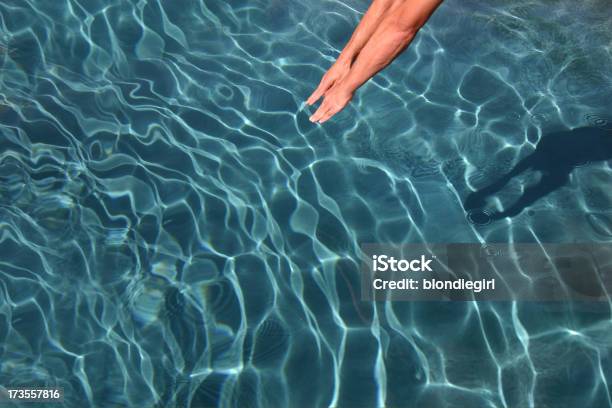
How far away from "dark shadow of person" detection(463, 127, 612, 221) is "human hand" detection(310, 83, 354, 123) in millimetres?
1772

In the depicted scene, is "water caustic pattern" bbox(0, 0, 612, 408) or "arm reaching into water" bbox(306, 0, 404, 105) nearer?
"arm reaching into water" bbox(306, 0, 404, 105)

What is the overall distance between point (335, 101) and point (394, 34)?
473 millimetres

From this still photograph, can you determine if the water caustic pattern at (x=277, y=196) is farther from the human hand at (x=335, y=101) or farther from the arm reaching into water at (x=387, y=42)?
the arm reaching into water at (x=387, y=42)

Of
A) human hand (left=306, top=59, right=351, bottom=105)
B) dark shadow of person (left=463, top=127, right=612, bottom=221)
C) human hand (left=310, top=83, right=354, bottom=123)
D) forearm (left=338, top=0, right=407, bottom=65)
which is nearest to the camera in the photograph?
human hand (left=310, top=83, right=354, bottom=123)

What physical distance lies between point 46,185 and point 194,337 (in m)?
1.56

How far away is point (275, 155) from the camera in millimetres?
4348

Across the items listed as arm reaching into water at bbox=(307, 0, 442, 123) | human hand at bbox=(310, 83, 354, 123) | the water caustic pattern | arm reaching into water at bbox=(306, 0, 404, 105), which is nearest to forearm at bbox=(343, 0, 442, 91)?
arm reaching into water at bbox=(307, 0, 442, 123)

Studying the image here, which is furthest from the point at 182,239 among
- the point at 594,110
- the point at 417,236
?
the point at 594,110

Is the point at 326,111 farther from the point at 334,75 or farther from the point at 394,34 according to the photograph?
the point at 394,34

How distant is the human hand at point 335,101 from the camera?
2.53 metres

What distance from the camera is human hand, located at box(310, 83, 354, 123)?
2531 millimetres

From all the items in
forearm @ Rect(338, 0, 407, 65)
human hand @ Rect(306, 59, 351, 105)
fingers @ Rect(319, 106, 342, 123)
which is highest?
forearm @ Rect(338, 0, 407, 65)

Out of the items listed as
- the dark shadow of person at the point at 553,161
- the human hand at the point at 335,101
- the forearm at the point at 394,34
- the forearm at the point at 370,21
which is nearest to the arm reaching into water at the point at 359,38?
the forearm at the point at 370,21

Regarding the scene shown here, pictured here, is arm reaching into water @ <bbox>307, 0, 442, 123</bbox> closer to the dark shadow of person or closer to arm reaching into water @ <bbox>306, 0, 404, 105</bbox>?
arm reaching into water @ <bbox>306, 0, 404, 105</bbox>
